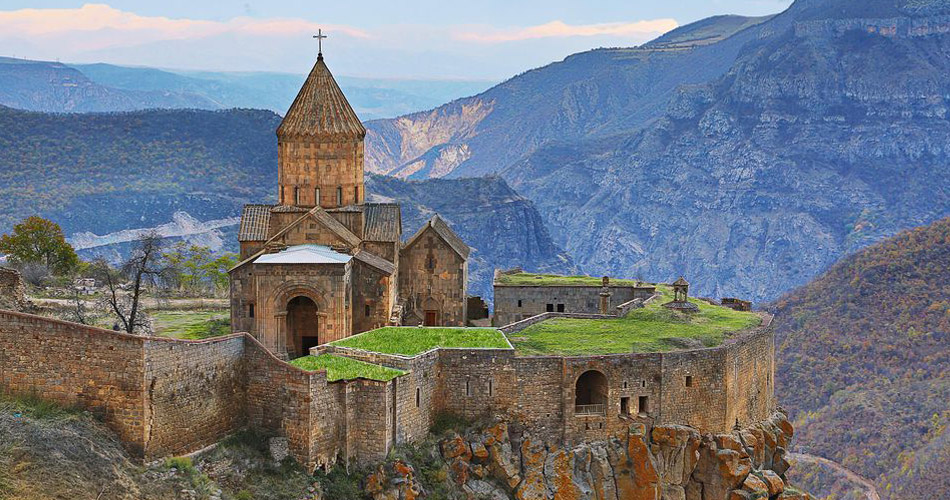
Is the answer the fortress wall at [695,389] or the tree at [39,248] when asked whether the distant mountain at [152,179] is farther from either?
the fortress wall at [695,389]

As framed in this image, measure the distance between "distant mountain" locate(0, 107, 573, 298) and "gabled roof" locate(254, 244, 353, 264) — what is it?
288ft

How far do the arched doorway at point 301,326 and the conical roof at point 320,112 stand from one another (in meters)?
6.24

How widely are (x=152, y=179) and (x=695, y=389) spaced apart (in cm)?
12006

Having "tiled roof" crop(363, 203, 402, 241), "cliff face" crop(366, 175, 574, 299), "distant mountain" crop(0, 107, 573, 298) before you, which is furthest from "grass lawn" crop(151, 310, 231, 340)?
"cliff face" crop(366, 175, 574, 299)

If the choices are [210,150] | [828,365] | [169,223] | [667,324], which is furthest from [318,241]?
[210,150]

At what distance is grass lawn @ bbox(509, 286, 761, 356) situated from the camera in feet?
126

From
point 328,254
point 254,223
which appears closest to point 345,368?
point 328,254

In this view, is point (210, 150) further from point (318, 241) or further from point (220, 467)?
point (220, 467)

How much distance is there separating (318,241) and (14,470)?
1897 centimetres

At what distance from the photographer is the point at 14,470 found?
2472cm

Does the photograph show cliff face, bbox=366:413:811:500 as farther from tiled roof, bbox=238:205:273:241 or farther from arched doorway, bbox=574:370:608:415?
tiled roof, bbox=238:205:273:241

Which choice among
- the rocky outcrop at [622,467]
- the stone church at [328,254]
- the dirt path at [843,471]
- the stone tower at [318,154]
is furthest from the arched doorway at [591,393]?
the dirt path at [843,471]

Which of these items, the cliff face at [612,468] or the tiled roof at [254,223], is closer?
the cliff face at [612,468]

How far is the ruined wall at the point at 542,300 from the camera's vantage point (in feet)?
163
